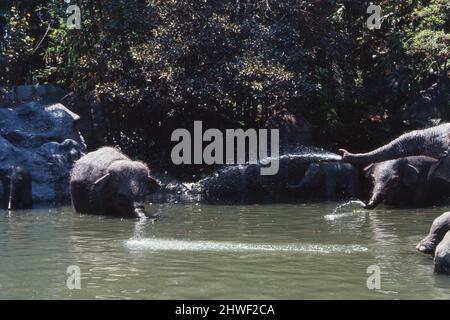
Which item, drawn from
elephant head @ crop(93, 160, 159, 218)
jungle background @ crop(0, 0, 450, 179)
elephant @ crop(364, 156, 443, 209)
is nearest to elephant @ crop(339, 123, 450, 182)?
elephant head @ crop(93, 160, 159, 218)

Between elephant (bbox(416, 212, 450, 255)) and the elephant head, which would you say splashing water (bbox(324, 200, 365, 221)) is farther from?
elephant (bbox(416, 212, 450, 255))

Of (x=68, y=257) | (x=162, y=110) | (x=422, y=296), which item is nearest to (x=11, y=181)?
(x=162, y=110)

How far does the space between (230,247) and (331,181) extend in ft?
29.6

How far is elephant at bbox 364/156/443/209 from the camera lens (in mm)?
18172

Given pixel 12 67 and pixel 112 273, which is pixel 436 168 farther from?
pixel 12 67

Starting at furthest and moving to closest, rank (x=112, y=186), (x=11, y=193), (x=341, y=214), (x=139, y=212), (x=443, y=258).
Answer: (x=11, y=193), (x=341, y=214), (x=112, y=186), (x=139, y=212), (x=443, y=258)

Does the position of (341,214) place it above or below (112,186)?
below

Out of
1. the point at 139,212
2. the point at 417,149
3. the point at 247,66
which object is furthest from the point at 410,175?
the point at 417,149

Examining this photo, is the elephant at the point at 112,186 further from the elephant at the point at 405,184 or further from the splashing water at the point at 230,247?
the elephant at the point at 405,184

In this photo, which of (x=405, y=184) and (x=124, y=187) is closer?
(x=124, y=187)

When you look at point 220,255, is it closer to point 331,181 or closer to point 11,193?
point 11,193

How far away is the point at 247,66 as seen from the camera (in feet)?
70.2

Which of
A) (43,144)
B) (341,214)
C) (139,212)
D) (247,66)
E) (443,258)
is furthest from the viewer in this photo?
(247,66)

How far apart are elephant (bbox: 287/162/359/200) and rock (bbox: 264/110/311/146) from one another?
2.09m
